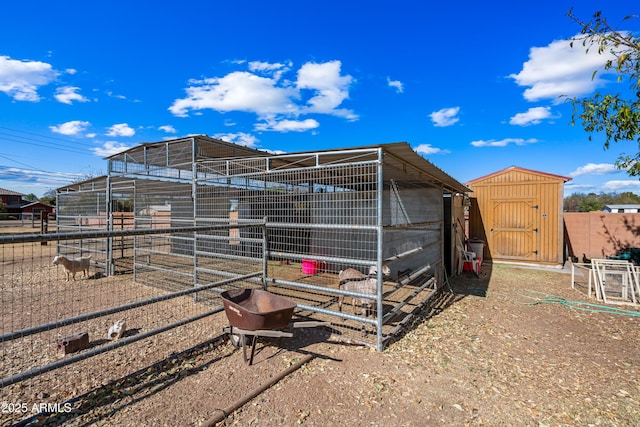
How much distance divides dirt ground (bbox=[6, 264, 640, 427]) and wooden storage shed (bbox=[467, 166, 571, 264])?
5.49 m

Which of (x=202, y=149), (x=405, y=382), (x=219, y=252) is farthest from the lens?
(x=202, y=149)

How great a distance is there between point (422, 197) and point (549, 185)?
5.80 m

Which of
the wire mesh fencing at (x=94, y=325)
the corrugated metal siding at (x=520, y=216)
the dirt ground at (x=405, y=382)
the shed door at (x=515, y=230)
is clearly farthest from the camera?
the shed door at (x=515, y=230)

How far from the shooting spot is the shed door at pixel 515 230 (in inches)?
385

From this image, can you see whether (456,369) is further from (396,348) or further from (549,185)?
(549,185)

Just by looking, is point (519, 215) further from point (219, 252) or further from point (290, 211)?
point (219, 252)

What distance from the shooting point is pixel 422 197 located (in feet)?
21.9

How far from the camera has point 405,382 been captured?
3.01 meters

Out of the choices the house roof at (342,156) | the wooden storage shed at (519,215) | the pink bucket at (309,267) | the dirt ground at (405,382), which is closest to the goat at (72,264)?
the house roof at (342,156)

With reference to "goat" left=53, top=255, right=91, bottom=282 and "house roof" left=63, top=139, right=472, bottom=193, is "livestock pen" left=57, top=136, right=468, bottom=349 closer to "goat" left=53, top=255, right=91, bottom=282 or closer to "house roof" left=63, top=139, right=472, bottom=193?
"house roof" left=63, top=139, right=472, bottom=193

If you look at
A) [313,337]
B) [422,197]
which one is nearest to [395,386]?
[313,337]

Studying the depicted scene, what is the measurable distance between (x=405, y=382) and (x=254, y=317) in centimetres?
167

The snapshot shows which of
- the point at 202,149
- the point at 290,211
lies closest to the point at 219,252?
the point at 290,211

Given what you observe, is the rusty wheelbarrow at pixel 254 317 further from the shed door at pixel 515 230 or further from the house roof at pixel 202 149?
the shed door at pixel 515 230
